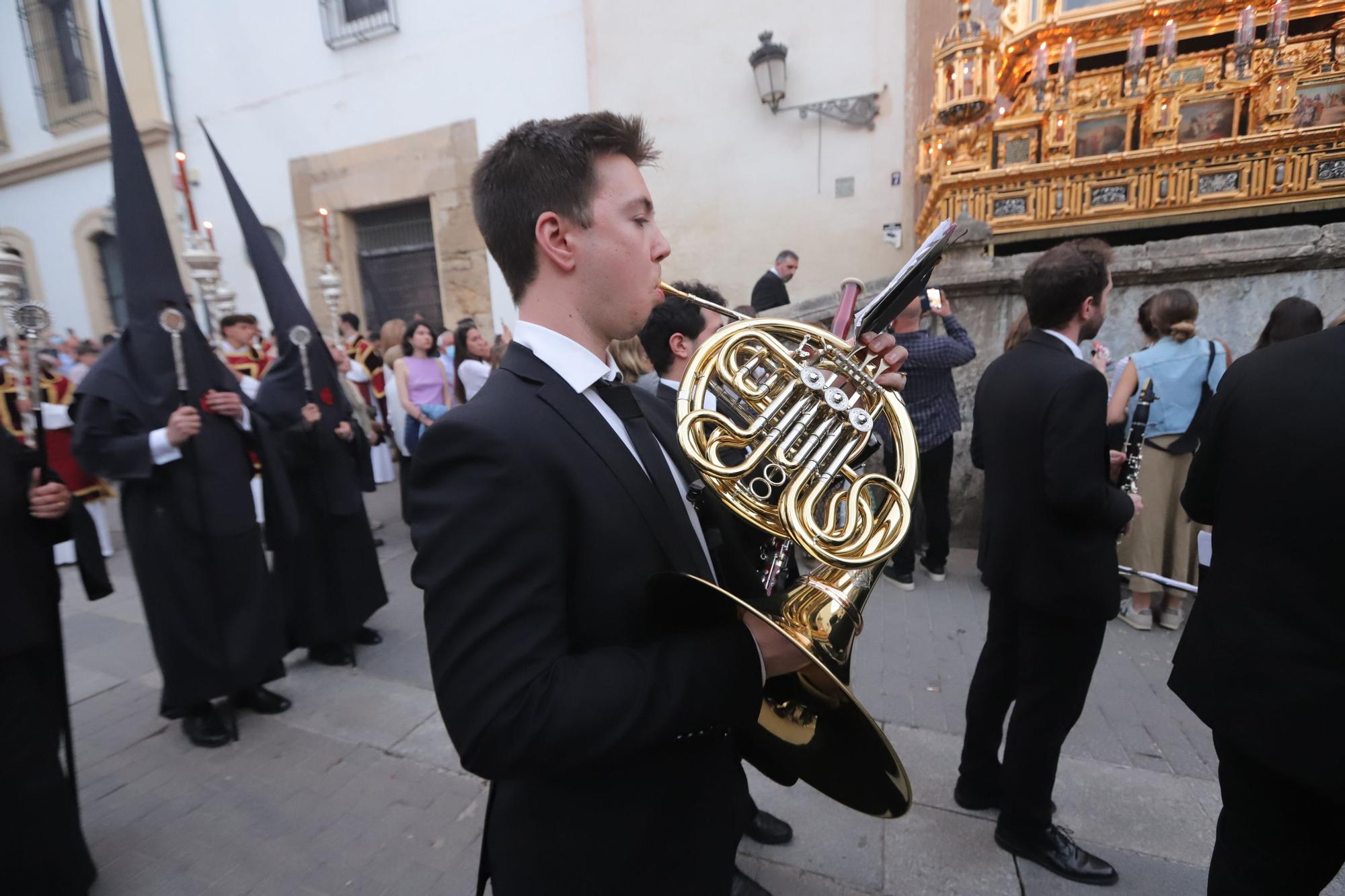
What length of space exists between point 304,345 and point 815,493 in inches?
141

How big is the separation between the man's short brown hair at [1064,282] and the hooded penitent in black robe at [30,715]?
3.52 metres

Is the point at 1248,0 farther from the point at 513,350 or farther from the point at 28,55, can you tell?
the point at 28,55

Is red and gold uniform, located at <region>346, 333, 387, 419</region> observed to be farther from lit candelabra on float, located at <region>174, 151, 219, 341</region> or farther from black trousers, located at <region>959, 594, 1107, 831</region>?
black trousers, located at <region>959, 594, 1107, 831</region>

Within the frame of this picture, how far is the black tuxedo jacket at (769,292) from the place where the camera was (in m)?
6.80

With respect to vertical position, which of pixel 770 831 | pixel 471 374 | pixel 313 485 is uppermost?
pixel 471 374

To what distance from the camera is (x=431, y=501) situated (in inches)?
38.8

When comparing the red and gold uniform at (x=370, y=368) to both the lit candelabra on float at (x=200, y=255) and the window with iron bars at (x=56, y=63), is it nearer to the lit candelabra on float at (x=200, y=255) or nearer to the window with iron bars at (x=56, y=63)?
the lit candelabra on float at (x=200, y=255)

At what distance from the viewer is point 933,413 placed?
14.5 feet

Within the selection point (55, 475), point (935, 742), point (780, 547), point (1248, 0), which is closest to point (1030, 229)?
point (1248, 0)

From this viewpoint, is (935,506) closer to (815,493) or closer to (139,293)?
(815,493)

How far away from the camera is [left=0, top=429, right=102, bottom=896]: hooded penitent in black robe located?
199cm

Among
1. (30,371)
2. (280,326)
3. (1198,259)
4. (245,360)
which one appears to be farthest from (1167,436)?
(245,360)

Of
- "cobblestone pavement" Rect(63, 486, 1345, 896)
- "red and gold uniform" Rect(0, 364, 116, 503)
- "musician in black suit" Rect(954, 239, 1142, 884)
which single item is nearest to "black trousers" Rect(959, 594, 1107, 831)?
"musician in black suit" Rect(954, 239, 1142, 884)

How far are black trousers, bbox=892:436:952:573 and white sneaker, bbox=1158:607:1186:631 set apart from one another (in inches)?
50.6
